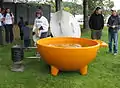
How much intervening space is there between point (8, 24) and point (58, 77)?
5.22 metres

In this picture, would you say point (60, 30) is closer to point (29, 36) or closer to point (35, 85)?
point (29, 36)

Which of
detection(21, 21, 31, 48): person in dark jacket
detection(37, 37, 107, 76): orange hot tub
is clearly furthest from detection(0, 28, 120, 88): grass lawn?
detection(21, 21, 31, 48): person in dark jacket

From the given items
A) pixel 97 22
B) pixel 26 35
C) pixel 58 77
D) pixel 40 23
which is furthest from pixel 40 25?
pixel 97 22

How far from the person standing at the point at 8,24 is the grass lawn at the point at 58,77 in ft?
10.2

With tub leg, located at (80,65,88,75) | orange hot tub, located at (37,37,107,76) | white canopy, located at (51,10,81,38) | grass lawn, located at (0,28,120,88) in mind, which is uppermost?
white canopy, located at (51,10,81,38)

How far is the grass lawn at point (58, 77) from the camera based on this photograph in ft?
21.5

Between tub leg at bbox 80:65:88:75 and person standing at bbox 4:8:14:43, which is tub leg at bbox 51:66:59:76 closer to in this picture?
tub leg at bbox 80:65:88:75

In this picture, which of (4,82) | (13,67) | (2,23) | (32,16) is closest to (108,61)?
(13,67)

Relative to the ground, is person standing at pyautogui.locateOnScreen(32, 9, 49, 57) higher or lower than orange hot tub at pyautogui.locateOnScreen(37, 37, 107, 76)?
higher

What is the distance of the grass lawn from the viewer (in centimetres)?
656

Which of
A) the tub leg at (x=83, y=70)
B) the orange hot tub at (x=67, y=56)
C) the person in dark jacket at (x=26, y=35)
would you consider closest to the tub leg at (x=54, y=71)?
the orange hot tub at (x=67, y=56)

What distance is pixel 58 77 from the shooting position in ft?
23.3

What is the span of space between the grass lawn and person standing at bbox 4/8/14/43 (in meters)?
3.10

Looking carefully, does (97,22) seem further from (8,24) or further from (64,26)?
(8,24)
